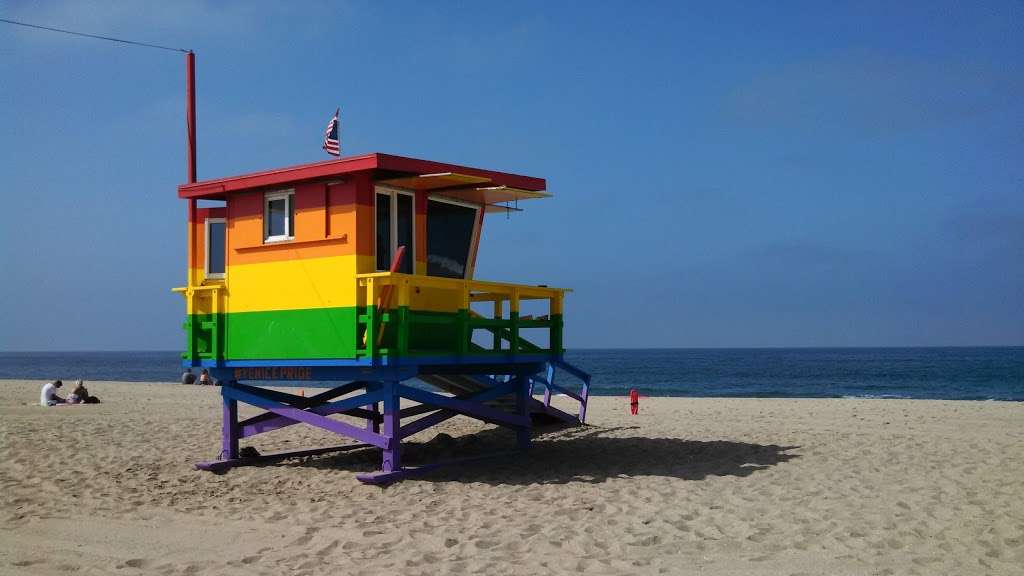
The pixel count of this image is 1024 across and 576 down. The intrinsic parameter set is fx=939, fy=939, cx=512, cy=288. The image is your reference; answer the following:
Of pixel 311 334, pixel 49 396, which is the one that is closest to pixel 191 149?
pixel 311 334

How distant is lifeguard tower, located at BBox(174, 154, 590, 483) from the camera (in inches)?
425

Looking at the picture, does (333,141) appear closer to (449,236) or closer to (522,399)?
(449,236)

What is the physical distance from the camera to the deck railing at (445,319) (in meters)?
10.5

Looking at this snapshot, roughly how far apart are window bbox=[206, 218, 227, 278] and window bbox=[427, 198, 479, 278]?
2806mm

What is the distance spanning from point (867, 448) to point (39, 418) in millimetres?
14715

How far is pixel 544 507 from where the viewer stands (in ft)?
30.5

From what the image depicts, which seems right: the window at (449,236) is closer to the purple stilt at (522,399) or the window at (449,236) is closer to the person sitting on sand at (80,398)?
the purple stilt at (522,399)

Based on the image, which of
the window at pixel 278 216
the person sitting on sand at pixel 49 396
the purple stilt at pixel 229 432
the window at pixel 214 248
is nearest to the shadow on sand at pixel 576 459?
the purple stilt at pixel 229 432

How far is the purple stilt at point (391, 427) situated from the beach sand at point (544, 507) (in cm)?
38

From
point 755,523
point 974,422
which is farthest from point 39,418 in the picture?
point 974,422

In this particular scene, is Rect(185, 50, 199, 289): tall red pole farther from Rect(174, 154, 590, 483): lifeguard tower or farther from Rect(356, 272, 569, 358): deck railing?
Rect(356, 272, 569, 358): deck railing

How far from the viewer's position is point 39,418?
1784 centimetres

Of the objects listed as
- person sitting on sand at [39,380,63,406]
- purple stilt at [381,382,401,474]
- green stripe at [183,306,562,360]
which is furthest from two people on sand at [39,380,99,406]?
purple stilt at [381,382,401,474]

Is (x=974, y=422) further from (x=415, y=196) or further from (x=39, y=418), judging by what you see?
(x=39, y=418)
